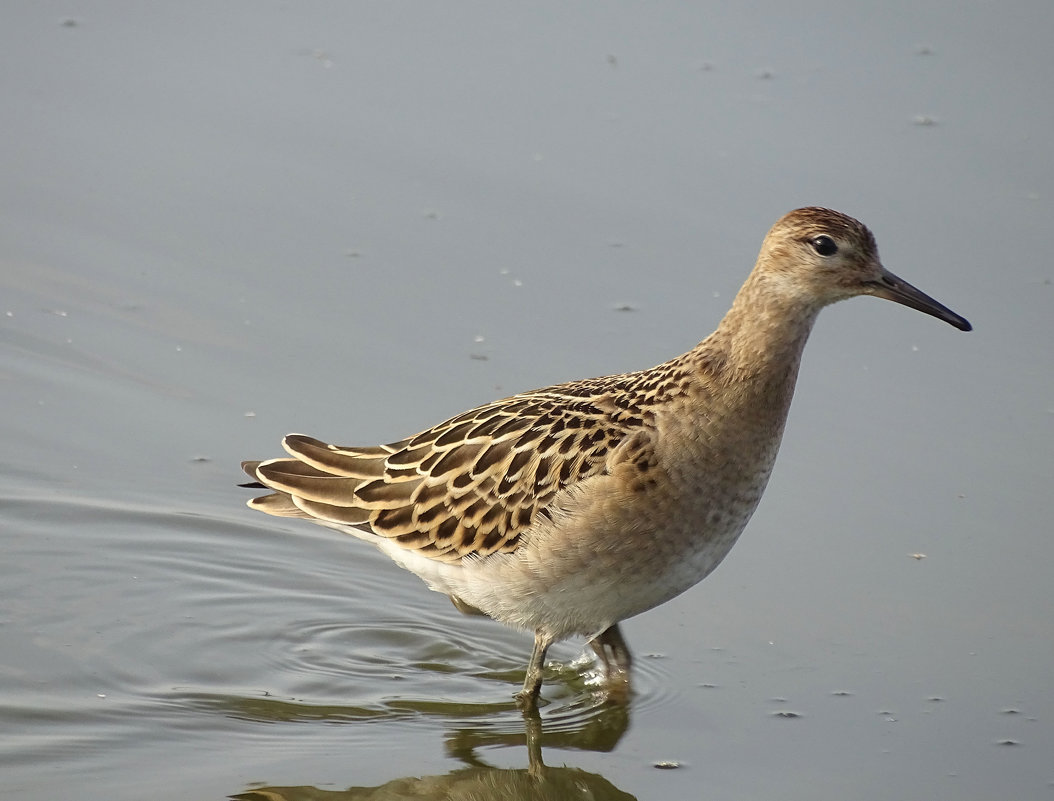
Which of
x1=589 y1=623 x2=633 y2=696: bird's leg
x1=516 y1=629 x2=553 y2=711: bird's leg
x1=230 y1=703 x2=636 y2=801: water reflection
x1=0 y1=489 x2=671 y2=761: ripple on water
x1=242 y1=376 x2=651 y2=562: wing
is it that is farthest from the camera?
x1=589 y1=623 x2=633 y2=696: bird's leg

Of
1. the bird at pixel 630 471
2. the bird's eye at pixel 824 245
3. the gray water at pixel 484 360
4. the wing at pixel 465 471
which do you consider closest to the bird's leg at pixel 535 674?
the bird at pixel 630 471

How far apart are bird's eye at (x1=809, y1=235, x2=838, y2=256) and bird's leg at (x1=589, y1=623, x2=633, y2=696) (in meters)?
1.89

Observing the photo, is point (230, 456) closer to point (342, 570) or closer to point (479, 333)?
point (342, 570)

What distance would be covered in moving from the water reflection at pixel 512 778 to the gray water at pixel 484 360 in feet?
0.07

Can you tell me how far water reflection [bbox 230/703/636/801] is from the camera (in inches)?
280

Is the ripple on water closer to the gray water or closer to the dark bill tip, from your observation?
the gray water

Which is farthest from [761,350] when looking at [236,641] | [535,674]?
[236,641]

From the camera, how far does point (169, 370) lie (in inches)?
390

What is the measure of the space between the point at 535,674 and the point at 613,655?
405mm

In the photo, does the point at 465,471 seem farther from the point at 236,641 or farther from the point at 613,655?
the point at 236,641

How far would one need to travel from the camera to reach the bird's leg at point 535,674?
313 inches

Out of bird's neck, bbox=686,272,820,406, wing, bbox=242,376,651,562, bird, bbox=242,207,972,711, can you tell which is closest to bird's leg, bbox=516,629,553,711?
bird, bbox=242,207,972,711

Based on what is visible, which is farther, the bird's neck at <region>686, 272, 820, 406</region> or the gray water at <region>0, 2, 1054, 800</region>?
the bird's neck at <region>686, 272, 820, 406</region>

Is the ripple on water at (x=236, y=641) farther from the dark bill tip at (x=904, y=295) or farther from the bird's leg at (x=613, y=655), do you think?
the dark bill tip at (x=904, y=295)
